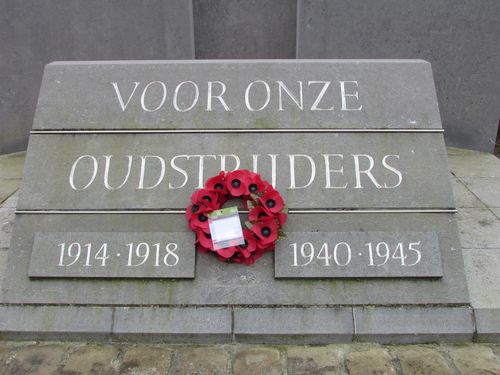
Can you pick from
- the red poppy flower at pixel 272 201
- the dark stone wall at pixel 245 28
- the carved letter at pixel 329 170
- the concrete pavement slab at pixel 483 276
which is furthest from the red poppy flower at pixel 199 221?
the dark stone wall at pixel 245 28

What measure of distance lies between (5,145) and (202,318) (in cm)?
389

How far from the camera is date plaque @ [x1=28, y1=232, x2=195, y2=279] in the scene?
2.57 metres

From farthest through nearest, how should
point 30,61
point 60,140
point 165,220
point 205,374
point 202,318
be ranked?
point 30,61, point 60,140, point 165,220, point 202,318, point 205,374

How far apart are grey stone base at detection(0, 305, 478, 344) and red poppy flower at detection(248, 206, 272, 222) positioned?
1.58 ft

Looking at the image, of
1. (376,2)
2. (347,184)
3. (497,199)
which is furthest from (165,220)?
(376,2)

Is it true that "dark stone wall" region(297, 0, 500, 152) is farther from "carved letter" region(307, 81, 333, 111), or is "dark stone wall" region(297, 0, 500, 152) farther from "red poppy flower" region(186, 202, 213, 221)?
"red poppy flower" region(186, 202, 213, 221)

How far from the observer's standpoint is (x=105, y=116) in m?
2.98

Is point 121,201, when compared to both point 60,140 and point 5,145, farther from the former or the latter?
point 5,145

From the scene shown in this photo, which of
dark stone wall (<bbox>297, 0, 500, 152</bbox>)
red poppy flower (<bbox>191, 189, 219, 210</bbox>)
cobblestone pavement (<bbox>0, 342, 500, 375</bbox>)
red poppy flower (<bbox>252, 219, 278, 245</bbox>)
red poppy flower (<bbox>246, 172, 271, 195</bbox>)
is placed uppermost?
dark stone wall (<bbox>297, 0, 500, 152</bbox>)

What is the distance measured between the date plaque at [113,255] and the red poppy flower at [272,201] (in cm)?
46

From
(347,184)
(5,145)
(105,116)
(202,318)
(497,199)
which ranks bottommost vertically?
(202,318)

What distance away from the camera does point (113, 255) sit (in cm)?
262

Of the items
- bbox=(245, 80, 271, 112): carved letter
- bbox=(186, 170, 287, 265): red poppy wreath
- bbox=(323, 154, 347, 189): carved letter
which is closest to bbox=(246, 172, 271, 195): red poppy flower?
bbox=(186, 170, 287, 265): red poppy wreath

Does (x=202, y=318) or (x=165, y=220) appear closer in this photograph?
(x=202, y=318)
